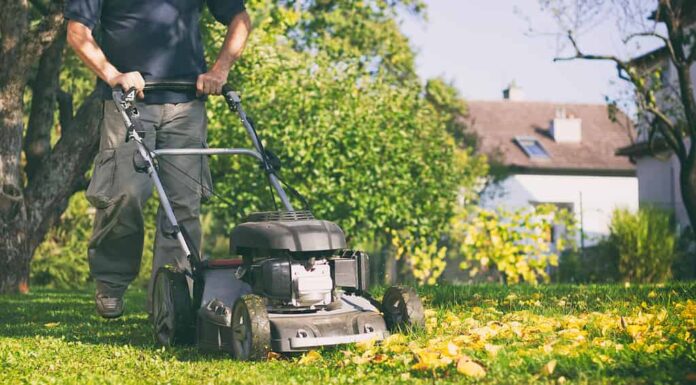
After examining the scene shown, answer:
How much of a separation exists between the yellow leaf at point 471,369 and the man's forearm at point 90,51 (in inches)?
103

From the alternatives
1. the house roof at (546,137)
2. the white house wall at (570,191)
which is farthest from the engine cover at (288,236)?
the white house wall at (570,191)

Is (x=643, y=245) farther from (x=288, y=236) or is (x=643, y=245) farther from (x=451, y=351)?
(x=451, y=351)

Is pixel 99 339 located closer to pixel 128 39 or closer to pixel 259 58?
pixel 128 39

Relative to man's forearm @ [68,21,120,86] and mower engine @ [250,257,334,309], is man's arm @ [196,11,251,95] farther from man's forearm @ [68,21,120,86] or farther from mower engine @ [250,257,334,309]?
mower engine @ [250,257,334,309]

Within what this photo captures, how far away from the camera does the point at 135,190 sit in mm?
5438

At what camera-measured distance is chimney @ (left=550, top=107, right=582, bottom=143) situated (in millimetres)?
40156

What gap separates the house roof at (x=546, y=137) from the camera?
3856 centimetres

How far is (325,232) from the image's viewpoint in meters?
4.46

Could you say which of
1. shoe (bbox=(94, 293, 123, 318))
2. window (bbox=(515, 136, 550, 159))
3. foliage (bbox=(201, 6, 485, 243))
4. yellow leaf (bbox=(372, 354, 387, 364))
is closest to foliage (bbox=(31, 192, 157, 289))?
foliage (bbox=(201, 6, 485, 243))

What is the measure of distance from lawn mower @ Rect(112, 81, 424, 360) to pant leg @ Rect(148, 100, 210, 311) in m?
0.58

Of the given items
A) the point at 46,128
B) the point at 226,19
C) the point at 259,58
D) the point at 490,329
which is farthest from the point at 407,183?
the point at 490,329

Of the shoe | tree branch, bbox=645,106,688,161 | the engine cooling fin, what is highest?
tree branch, bbox=645,106,688,161

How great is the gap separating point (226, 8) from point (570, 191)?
34.2 metres

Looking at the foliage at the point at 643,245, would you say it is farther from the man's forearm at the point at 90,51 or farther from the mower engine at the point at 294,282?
the mower engine at the point at 294,282
